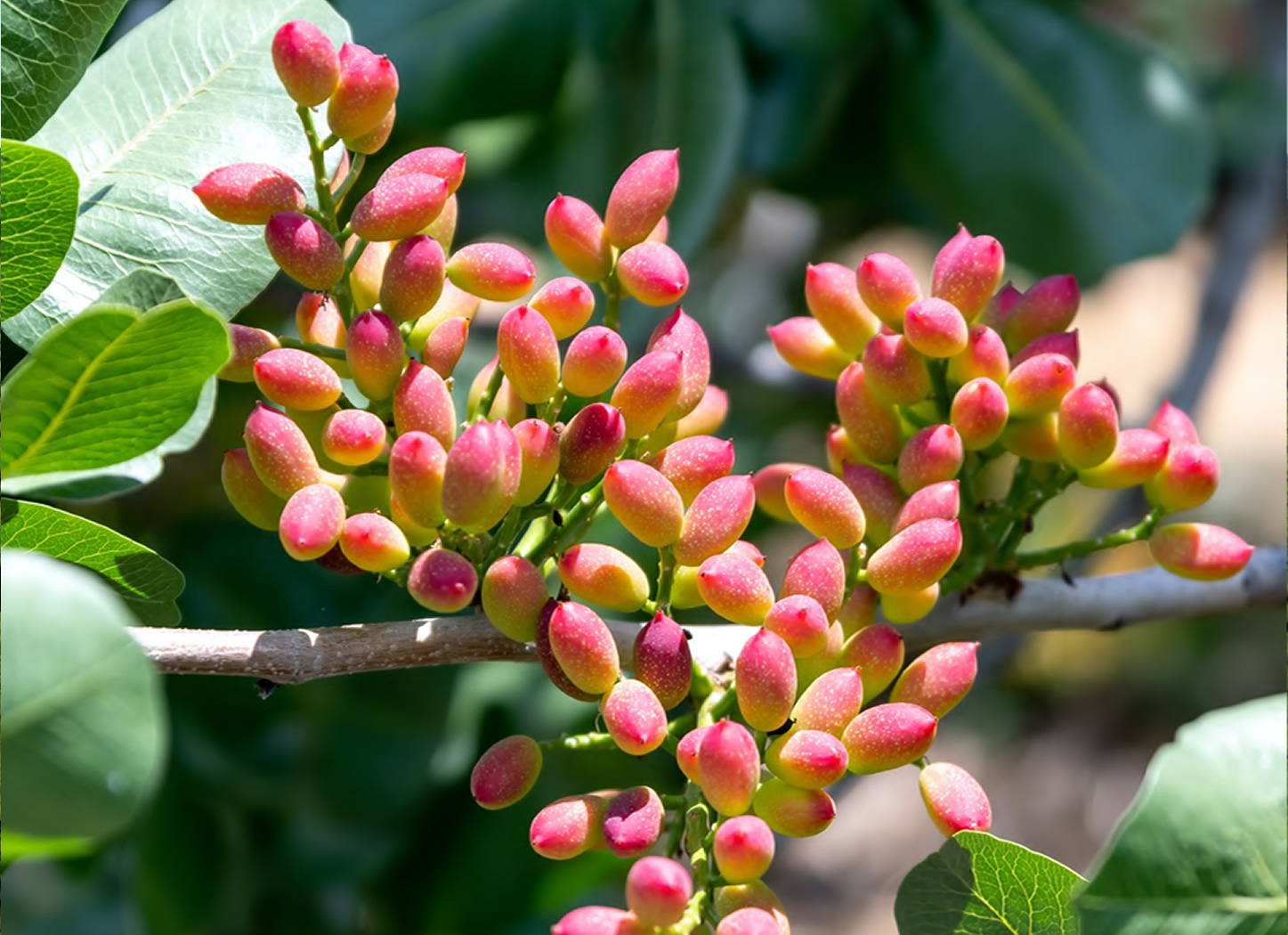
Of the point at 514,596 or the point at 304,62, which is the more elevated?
the point at 304,62

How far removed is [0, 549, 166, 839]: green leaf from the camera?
374 mm

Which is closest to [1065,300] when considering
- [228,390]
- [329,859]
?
[228,390]

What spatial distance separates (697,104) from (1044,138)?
379 mm

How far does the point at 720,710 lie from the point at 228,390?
2.67ft

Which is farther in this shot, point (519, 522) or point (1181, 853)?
point (519, 522)

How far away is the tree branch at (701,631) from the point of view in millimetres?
544

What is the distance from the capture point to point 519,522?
60 centimetres

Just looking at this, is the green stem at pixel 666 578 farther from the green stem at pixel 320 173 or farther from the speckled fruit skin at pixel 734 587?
the green stem at pixel 320 173

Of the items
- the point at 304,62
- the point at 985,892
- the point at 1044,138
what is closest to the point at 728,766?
the point at 985,892

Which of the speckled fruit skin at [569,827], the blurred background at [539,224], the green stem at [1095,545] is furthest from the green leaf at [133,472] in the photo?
the blurred background at [539,224]

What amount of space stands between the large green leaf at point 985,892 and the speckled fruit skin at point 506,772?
175 mm

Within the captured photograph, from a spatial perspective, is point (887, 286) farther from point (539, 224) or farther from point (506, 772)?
point (539, 224)

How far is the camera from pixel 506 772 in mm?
568

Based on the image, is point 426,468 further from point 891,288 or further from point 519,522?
point 891,288
